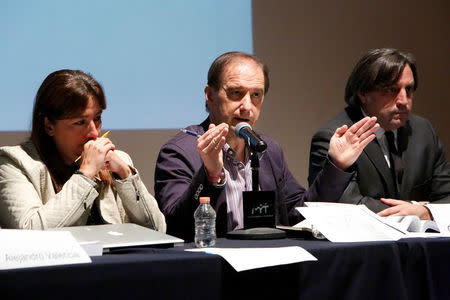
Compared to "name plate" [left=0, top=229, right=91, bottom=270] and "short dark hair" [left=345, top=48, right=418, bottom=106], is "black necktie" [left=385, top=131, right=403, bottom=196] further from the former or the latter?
"name plate" [left=0, top=229, right=91, bottom=270]

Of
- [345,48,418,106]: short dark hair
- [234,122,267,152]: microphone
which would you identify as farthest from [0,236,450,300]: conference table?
[345,48,418,106]: short dark hair

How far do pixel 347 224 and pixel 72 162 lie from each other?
1.07 metres

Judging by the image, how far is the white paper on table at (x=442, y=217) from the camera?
74.3 inches

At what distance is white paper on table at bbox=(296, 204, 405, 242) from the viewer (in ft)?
5.62

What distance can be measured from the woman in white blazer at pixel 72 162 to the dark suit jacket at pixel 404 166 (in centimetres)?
90

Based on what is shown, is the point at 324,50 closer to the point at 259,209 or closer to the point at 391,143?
the point at 391,143

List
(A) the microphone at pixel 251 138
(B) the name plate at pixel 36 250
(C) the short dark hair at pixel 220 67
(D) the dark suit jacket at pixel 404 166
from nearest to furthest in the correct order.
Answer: (B) the name plate at pixel 36 250
(A) the microphone at pixel 251 138
(C) the short dark hair at pixel 220 67
(D) the dark suit jacket at pixel 404 166

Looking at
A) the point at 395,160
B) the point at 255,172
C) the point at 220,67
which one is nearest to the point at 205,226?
the point at 255,172

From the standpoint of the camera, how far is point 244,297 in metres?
1.40

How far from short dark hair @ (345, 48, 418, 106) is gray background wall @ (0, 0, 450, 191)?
42.8 inches

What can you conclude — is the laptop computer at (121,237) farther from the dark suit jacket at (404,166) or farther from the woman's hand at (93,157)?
the dark suit jacket at (404,166)

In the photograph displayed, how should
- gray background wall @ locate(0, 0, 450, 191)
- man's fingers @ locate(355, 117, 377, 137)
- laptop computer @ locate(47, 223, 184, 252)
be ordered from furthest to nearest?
1. gray background wall @ locate(0, 0, 450, 191)
2. man's fingers @ locate(355, 117, 377, 137)
3. laptop computer @ locate(47, 223, 184, 252)

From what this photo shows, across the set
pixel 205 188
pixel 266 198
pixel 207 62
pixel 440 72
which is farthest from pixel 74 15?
pixel 440 72

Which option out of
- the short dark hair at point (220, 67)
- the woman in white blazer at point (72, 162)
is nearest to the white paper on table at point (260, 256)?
the woman in white blazer at point (72, 162)
